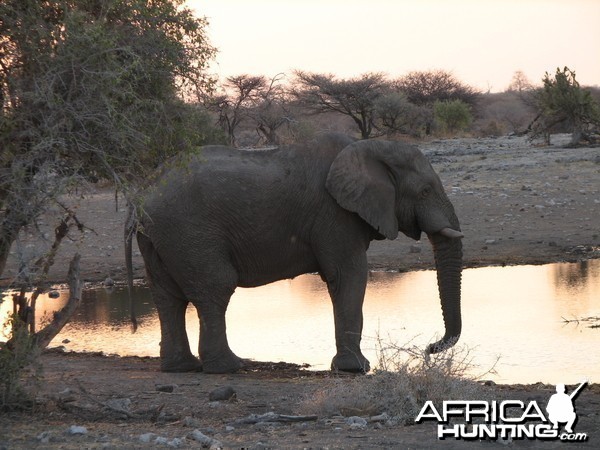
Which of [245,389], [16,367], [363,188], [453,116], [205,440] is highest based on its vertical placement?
[453,116]

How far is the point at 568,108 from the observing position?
1152 inches

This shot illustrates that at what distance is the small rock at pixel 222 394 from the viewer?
337 inches

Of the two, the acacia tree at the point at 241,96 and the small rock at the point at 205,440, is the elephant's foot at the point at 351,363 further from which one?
the acacia tree at the point at 241,96

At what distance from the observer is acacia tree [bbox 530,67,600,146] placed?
28.8 metres

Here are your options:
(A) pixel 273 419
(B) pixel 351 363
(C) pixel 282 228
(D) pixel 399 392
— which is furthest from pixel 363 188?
(A) pixel 273 419

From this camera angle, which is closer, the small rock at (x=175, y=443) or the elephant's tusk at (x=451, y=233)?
the small rock at (x=175, y=443)

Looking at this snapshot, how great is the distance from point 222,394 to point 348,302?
8.32 feet

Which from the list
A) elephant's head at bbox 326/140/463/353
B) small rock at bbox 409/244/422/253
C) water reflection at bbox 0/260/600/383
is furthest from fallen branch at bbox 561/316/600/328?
small rock at bbox 409/244/422/253

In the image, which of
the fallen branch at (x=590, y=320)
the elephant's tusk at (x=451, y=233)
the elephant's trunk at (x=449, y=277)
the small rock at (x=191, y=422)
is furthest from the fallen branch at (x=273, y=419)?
the fallen branch at (x=590, y=320)

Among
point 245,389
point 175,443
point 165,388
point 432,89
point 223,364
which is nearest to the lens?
point 175,443

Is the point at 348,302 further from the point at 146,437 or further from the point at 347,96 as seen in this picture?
the point at 347,96

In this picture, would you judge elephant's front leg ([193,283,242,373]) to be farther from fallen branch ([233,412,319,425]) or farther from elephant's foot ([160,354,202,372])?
fallen branch ([233,412,319,425])

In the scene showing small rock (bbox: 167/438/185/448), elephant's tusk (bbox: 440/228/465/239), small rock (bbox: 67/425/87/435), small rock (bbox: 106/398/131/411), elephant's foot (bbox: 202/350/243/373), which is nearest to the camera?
small rock (bbox: 167/438/185/448)

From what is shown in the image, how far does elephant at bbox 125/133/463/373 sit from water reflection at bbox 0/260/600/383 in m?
0.64
